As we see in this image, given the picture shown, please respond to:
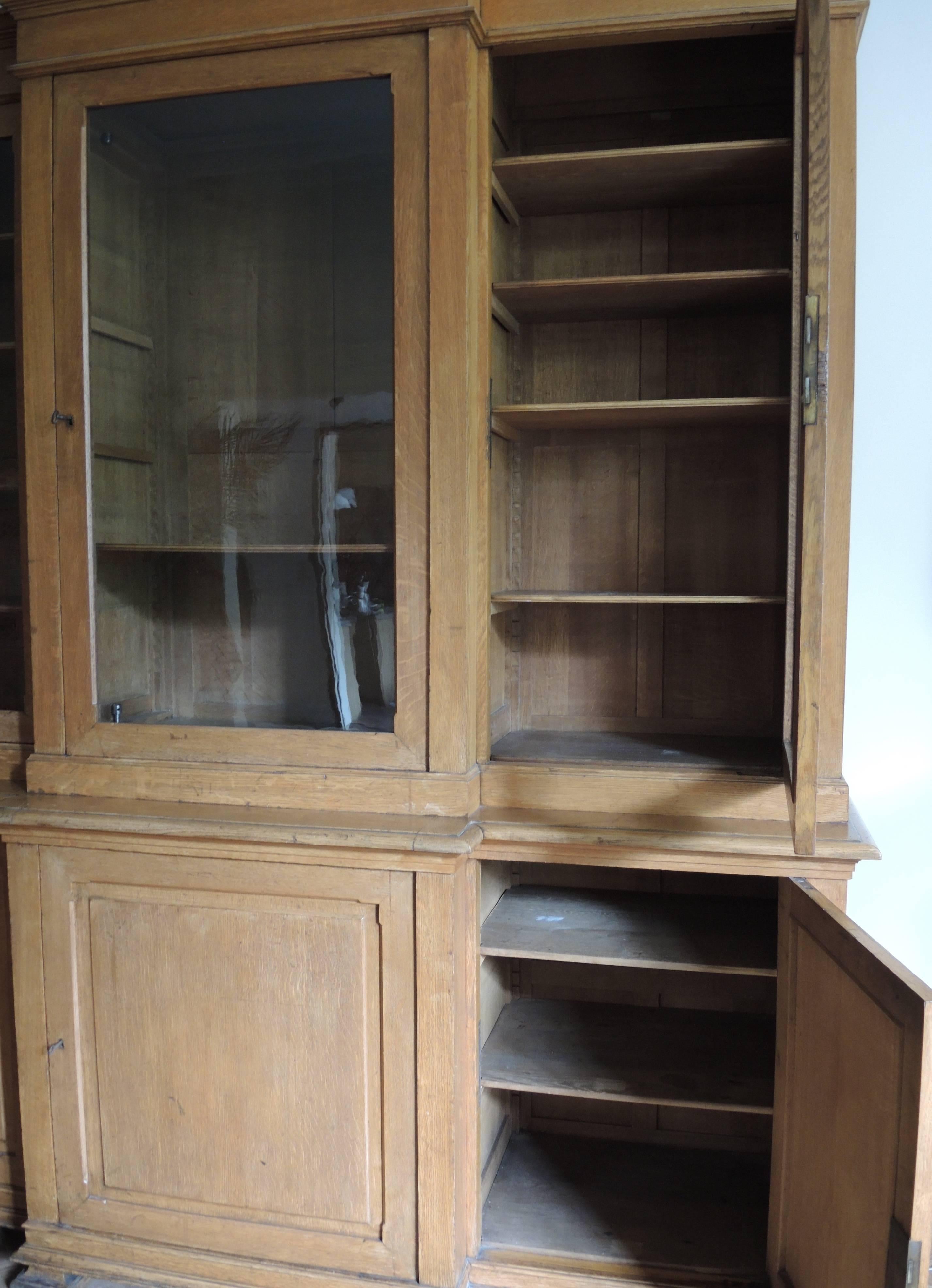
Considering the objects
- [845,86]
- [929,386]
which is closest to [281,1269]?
[929,386]

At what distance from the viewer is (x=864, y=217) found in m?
2.12

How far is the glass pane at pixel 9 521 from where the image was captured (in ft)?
6.91

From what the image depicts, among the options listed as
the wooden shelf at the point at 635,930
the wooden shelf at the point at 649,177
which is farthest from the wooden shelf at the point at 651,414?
the wooden shelf at the point at 635,930

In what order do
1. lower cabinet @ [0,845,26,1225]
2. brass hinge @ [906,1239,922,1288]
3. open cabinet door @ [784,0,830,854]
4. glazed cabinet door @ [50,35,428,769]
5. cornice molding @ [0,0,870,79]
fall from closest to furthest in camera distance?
1. brass hinge @ [906,1239,922,1288]
2. open cabinet door @ [784,0,830,854]
3. cornice molding @ [0,0,870,79]
4. glazed cabinet door @ [50,35,428,769]
5. lower cabinet @ [0,845,26,1225]

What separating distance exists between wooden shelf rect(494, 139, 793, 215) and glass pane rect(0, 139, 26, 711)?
106cm

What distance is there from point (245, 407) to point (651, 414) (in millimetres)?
793

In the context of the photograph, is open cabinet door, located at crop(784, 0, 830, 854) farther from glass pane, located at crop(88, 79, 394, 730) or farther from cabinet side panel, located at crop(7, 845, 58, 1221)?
cabinet side panel, located at crop(7, 845, 58, 1221)

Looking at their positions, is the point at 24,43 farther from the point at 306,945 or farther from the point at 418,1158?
the point at 418,1158

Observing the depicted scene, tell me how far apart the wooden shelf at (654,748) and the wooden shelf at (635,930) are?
0.35 meters

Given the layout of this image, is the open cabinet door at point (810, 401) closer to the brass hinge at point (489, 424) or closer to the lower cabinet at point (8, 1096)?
the brass hinge at point (489, 424)

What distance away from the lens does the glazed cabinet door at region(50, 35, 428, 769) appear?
5.85ft

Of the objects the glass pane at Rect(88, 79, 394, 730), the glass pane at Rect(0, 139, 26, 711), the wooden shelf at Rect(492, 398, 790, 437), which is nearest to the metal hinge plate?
the glass pane at Rect(88, 79, 394, 730)

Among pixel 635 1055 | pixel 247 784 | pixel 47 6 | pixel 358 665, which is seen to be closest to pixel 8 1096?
pixel 247 784

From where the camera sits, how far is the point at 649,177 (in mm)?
1975
